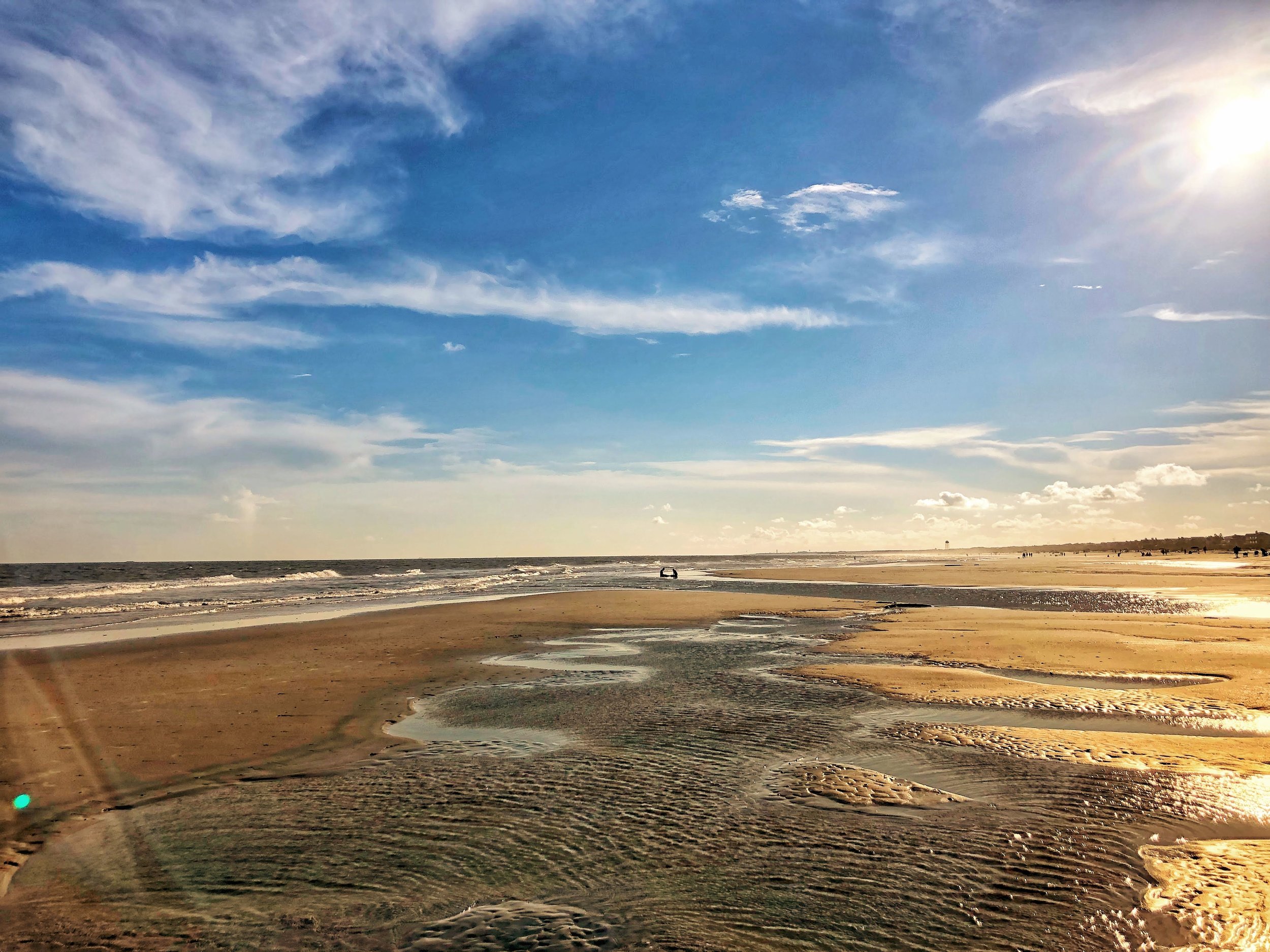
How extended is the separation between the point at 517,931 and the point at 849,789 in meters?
5.11

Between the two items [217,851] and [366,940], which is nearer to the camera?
[366,940]

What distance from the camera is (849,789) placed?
366 inches

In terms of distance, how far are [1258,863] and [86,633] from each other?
37.0m

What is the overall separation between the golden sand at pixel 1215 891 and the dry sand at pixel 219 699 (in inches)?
423

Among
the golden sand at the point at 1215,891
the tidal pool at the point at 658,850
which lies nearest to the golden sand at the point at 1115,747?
the tidal pool at the point at 658,850

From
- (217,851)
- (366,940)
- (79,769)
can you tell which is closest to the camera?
(366,940)

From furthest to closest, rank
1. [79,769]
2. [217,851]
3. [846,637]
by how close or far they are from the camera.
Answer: [846,637]
[79,769]
[217,851]

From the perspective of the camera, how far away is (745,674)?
1812cm

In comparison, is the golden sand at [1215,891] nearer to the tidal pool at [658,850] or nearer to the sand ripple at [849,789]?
the tidal pool at [658,850]

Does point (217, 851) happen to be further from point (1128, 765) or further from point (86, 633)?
point (86, 633)

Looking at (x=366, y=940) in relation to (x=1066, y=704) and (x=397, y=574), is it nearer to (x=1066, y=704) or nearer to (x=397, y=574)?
(x=1066, y=704)

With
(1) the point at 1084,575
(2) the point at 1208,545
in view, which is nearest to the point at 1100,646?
(1) the point at 1084,575

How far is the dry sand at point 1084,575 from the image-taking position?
43.8 m

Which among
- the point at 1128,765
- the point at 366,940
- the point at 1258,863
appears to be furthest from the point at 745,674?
the point at 366,940
